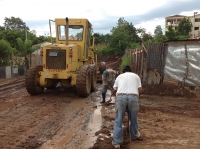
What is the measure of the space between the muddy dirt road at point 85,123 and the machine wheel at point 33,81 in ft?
1.12

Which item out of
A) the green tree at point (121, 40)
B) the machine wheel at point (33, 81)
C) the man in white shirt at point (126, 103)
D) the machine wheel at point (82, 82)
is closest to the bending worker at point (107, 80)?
the machine wheel at point (82, 82)

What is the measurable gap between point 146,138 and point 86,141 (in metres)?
1.31

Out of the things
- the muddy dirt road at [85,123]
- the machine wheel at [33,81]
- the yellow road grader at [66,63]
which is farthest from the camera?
the machine wheel at [33,81]

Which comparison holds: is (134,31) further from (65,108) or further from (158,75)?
(65,108)

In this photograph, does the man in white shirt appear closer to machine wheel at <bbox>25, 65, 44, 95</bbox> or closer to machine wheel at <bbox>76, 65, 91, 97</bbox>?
machine wheel at <bbox>76, 65, 91, 97</bbox>

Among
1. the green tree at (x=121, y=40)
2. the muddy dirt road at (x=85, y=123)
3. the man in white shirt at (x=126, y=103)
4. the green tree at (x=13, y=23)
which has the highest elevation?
the green tree at (x=13, y=23)

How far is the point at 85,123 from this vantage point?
718 cm

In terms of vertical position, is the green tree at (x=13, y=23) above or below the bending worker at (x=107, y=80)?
above

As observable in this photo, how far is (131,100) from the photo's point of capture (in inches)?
216

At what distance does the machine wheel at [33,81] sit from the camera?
36.2ft

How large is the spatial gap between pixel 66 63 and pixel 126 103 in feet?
19.1

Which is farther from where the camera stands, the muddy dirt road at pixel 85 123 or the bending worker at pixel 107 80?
the bending worker at pixel 107 80

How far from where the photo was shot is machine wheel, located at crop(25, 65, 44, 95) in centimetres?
1104

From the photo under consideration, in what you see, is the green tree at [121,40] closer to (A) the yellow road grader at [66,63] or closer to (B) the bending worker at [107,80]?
(A) the yellow road grader at [66,63]
